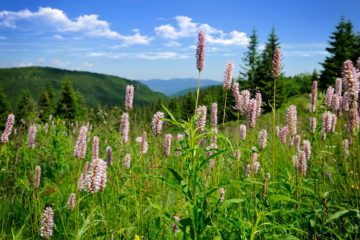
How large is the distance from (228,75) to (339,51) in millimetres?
52380

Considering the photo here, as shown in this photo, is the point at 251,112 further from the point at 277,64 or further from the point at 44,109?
the point at 44,109

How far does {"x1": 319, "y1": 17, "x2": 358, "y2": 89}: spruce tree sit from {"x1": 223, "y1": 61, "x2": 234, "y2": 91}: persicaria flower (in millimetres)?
47494

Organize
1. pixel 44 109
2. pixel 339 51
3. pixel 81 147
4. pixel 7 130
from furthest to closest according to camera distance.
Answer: pixel 339 51, pixel 44 109, pixel 7 130, pixel 81 147

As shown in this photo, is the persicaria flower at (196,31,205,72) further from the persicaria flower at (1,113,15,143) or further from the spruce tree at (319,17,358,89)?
the spruce tree at (319,17,358,89)

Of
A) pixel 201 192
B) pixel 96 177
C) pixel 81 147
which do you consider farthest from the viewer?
pixel 81 147

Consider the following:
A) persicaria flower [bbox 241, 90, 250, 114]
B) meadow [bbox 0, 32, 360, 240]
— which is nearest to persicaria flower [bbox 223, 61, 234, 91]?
meadow [bbox 0, 32, 360, 240]

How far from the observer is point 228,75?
2873mm

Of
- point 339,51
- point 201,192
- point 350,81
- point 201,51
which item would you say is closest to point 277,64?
point 350,81

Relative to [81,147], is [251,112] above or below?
above

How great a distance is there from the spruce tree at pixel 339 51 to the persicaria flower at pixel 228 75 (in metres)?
47.5

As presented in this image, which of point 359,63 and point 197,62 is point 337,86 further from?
point 197,62

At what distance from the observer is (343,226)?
2.29 meters

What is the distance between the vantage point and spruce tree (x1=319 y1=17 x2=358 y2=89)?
142ft

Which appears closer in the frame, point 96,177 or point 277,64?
point 96,177
